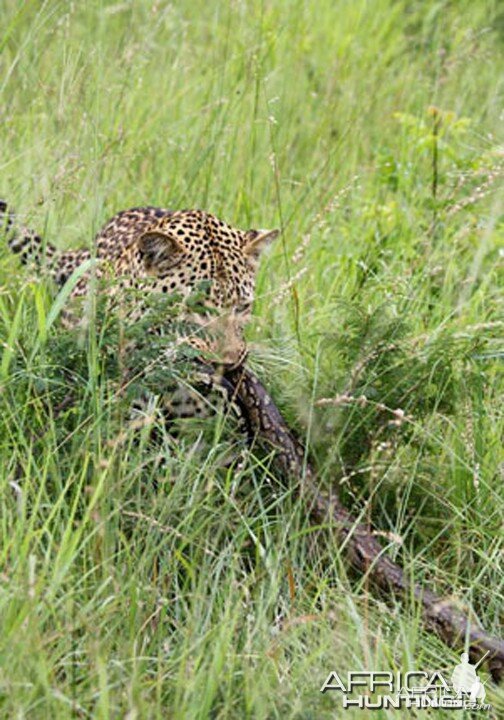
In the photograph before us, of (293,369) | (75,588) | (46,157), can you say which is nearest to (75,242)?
(46,157)

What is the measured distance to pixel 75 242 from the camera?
218 inches

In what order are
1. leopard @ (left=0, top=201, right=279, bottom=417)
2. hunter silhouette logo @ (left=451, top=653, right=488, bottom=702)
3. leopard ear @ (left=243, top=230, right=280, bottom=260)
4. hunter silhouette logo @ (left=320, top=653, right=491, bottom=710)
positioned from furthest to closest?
1. leopard ear @ (left=243, top=230, right=280, bottom=260)
2. leopard @ (left=0, top=201, right=279, bottom=417)
3. hunter silhouette logo @ (left=451, top=653, right=488, bottom=702)
4. hunter silhouette logo @ (left=320, top=653, right=491, bottom=710)

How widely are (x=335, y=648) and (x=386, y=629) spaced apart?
1.11 ft

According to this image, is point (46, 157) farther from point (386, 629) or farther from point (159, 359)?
point (386, 629)

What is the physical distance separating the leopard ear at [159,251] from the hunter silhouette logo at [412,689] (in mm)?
1866

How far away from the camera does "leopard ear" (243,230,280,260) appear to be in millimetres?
4902

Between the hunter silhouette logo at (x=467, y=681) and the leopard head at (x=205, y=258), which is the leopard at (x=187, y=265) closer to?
the leopard head at (x=205, y=258)

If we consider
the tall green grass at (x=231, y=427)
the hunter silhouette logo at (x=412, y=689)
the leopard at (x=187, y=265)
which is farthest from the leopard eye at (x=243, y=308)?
the hunter silhouette logo at (x=412, y=689)

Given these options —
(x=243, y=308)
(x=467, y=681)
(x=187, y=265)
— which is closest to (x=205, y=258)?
(x=187, y=265)

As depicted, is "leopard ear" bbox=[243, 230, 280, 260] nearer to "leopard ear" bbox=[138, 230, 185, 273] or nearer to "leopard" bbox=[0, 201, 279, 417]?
"leopard" bbox=[0, 201, 279, 417]

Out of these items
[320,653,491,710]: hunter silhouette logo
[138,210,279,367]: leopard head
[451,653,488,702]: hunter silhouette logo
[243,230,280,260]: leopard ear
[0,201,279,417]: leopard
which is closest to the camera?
[320,653,491,710]: hunter silhouette logo

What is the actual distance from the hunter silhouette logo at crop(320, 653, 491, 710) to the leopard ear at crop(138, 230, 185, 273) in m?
1.87

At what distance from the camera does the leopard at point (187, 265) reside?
4215 mm

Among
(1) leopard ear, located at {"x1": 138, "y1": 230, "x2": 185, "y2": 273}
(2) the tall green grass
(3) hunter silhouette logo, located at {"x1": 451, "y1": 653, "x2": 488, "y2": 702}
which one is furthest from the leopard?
(3) hunter silhouette logo, located at {"x1": 451, "y1": 653, "x2": 488, "y2": 702}
